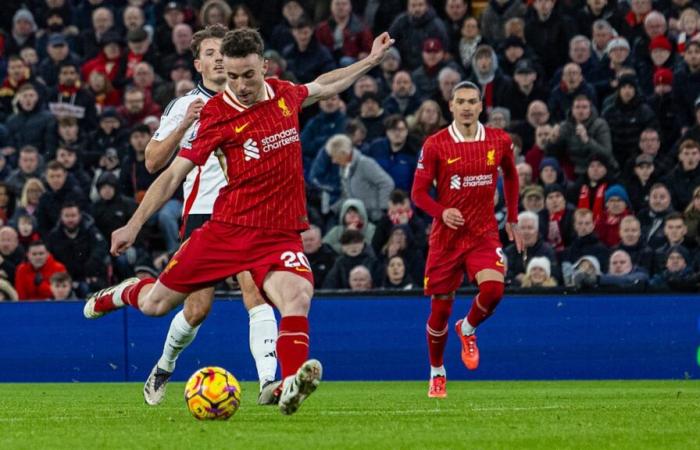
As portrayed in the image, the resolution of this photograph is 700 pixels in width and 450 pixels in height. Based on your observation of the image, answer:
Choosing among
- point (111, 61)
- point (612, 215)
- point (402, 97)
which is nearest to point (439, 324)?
point (612, 215)

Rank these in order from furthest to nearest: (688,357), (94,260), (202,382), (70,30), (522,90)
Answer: (70,30) → (522,90) → (94,260) → (688,357) → (202,382)

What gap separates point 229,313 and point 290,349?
777cm

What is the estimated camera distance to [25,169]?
20.1 metres

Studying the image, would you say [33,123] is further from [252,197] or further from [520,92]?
[252,197]

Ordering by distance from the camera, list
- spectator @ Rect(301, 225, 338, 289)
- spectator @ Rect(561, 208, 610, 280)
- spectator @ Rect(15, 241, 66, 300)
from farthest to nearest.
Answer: spectator @ Rect(301, 225, 338, 289) < spectator @ Rect(15, 241, 66, 300) < spectator @ Rect(561, 208, 610, 280)

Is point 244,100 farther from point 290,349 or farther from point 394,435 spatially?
point 394,435

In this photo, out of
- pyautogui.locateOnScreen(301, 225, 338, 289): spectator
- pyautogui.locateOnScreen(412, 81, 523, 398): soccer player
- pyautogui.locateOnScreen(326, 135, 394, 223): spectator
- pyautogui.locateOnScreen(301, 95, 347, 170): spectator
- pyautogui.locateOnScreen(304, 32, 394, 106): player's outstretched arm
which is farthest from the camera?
pyautogui.locateOnScreen(301, 95, 347, 170): spectator

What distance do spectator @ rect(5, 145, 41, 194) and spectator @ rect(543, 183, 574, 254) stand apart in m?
6.57

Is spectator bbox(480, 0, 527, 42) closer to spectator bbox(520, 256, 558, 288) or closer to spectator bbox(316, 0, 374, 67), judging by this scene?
spectator bbox(316, 0, 374, 67)

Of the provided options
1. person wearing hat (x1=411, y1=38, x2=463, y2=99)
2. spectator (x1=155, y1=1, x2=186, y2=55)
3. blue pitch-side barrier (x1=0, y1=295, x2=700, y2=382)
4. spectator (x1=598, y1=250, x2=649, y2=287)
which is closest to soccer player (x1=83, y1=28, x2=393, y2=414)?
blue pitch-side barrier (x1=0, y1=295, x2=700, y2=382)

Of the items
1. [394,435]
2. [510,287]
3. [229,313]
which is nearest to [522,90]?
[510,287]

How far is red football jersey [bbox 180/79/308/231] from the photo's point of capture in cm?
970

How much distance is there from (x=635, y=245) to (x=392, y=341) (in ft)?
9.69

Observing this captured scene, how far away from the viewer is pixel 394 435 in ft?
27.6
